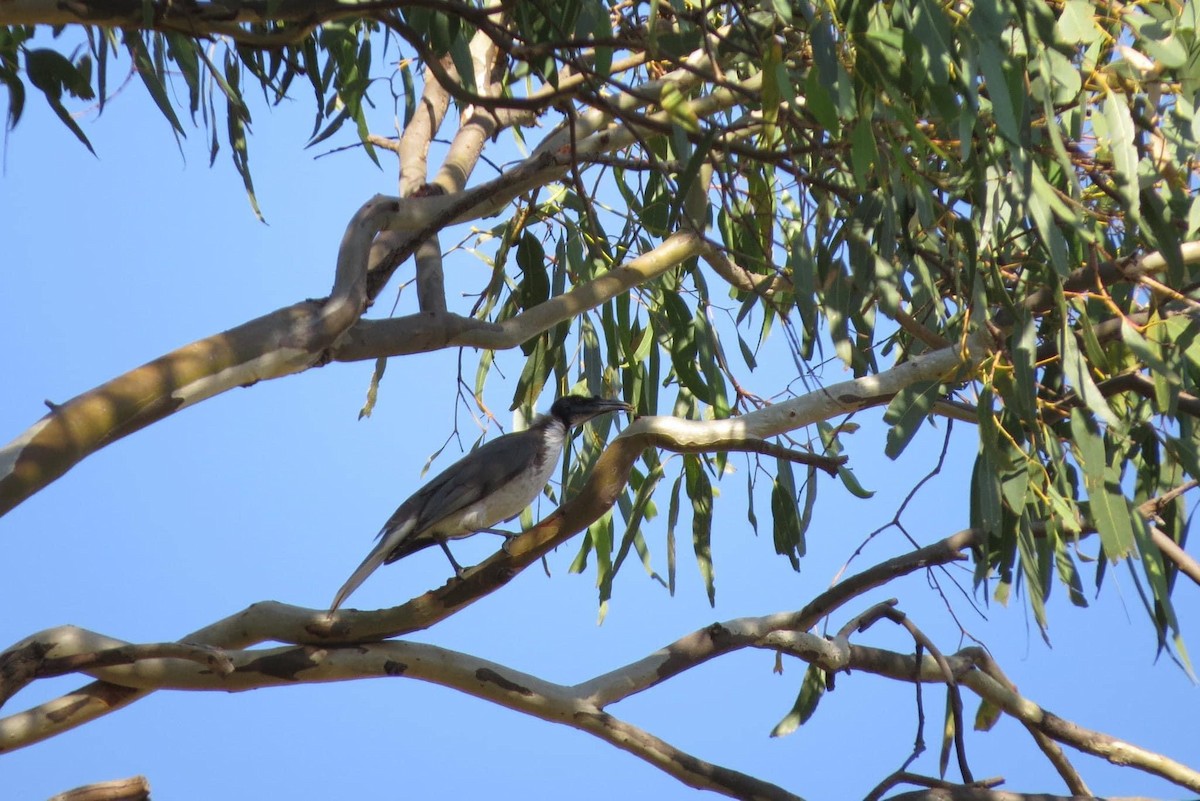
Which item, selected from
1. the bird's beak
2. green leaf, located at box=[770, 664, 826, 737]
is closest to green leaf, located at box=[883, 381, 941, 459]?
green leaf, located at box=[770, 664, 826, 737]

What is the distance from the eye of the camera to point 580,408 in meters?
4.02

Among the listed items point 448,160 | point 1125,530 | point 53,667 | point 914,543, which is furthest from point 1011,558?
point 53,667

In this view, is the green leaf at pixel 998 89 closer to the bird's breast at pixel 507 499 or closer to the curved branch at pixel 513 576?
the curved branch at pixel 513 576

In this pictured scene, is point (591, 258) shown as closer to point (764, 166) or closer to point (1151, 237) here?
point (764, 166)

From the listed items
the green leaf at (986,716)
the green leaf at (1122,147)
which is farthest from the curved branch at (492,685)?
the green leaf at (1122,147)

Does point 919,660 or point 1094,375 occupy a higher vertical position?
point 1094,375

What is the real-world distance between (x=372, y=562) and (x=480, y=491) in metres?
0.60

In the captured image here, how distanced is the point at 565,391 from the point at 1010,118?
246 centimetres

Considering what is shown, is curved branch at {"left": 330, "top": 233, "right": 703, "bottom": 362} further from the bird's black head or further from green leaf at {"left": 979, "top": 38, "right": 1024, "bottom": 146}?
green leaf at {"left": 979, "top": 38, "right": 1024, "bottom": 146}

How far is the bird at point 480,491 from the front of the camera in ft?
11.5

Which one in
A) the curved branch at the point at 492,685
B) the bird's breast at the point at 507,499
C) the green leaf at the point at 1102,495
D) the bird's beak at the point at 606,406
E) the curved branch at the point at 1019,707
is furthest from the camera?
the bird's beak at the point at 606,406

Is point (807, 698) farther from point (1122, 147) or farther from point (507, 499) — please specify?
point (1122, 147)

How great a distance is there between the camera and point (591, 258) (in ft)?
12.9

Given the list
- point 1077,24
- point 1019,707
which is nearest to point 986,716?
point 1019,707
